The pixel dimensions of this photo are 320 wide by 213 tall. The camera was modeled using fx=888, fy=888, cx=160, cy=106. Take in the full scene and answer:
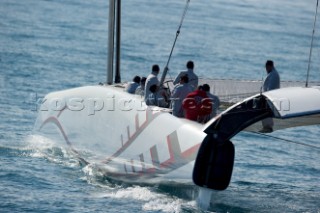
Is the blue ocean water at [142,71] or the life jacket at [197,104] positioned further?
the blue ocean water at [142,71]

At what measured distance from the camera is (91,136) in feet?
43.6

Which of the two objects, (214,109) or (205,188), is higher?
(214,109)

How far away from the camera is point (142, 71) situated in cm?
2628

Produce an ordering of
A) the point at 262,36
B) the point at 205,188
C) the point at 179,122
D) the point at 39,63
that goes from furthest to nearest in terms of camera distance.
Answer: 1. the point at 262,36
2. the point at 39,63
3. the point at 179,122
4. the point at 205,188

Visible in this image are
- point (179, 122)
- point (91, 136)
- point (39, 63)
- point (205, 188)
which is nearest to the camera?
point (205, 188)

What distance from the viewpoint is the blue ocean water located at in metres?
11.6

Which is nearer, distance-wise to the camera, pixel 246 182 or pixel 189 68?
pixel 189 68

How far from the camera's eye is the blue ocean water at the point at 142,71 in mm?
11609

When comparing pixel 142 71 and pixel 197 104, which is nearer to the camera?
pixel 197 104

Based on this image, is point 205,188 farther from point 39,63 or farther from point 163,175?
point 39,63

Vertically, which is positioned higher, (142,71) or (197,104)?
(197,104)

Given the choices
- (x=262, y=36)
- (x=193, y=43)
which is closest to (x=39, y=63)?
(x=193, y=43)

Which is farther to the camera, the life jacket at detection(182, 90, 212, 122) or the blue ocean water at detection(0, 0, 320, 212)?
the blue ocean water at detection(0, 0, 320, 212)

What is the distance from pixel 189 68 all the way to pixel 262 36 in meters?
23.4
